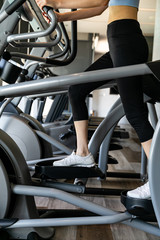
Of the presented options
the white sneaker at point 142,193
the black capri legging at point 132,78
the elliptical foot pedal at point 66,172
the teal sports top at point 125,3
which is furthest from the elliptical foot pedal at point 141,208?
the teal sports top at point 125,3

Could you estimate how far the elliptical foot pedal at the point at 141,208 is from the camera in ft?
3.36

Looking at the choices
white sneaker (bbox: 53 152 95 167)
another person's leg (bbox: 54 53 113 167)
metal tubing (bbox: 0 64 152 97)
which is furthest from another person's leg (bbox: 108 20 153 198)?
white sneaker (bbox: 53 152 95 167)

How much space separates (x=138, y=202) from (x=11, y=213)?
1.76ft

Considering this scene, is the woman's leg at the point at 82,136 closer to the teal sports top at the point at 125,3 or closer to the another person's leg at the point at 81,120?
the another person's leg at the point at 81,120

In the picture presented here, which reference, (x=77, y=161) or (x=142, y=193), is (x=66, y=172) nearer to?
(x=77, y=161)

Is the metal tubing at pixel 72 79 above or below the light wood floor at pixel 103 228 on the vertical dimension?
above

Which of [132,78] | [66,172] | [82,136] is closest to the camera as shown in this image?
[132,78]

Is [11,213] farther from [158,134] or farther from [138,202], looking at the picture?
[158,134]

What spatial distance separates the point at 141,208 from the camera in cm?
103

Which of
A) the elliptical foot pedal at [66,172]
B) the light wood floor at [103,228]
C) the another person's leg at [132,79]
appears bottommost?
the light wood floor at [103,228]

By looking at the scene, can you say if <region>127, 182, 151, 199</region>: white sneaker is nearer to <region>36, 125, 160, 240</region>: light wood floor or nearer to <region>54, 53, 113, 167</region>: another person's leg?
<region>36, 125, 160, 240</region>: light wood floor

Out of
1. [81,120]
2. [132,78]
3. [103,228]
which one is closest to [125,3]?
[132,78]

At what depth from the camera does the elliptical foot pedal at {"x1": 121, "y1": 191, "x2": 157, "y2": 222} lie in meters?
1.03

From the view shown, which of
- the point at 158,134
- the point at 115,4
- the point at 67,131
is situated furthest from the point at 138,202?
the point at 67,131
